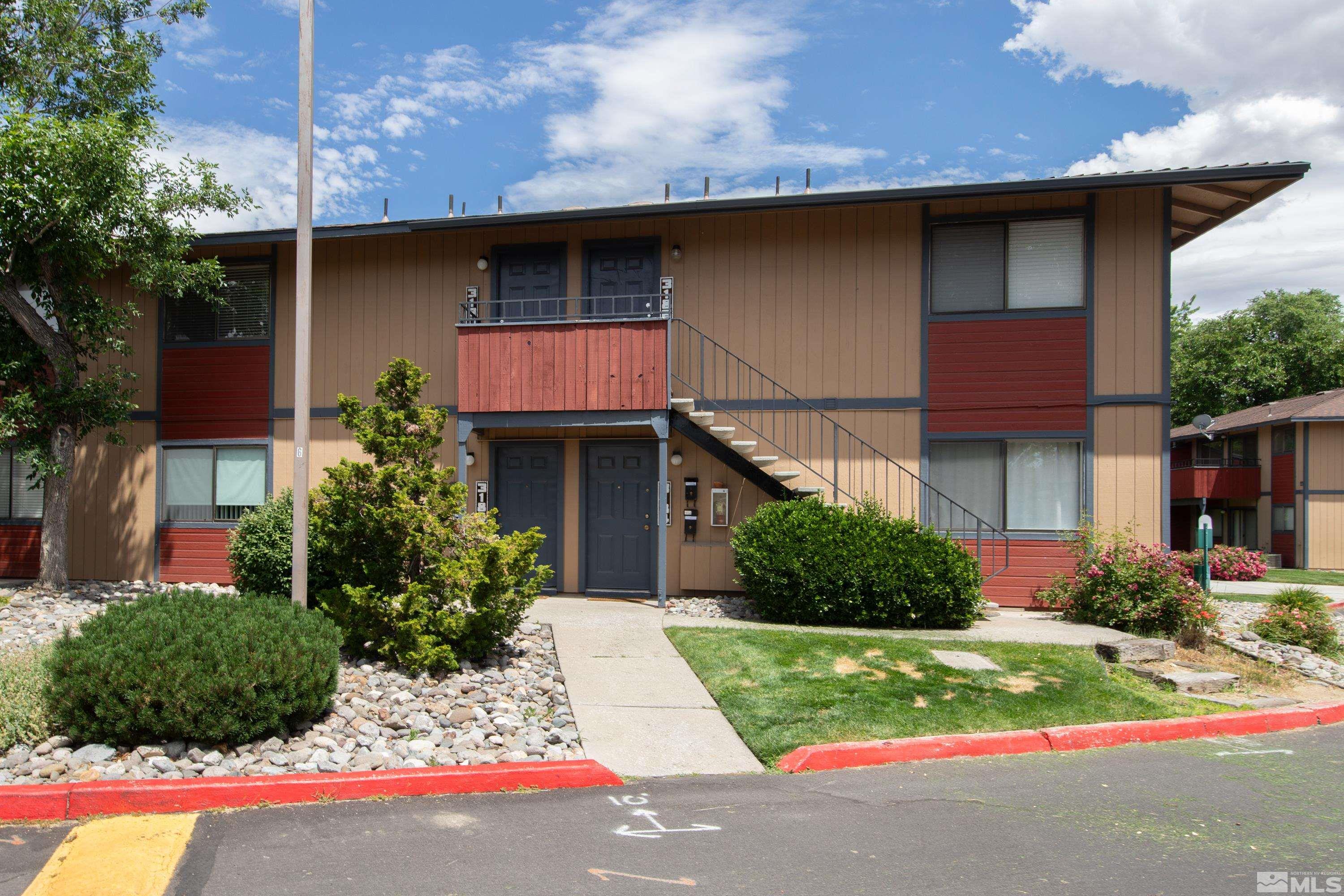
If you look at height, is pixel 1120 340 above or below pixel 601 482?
above

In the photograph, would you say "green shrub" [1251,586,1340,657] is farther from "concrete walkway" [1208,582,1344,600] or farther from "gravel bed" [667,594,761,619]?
"gravel bed" [667,594,761,619]

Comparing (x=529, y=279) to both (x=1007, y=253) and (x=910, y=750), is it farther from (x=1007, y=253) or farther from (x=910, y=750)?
(x=910, y=750)

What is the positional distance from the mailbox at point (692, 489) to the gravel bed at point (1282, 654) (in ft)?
21.3

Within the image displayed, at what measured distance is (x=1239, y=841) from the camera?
15.1 ft

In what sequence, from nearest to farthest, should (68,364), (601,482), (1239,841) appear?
(1239,841)
(68,364)
(601,482)

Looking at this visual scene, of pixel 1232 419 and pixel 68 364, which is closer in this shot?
pixel 68 364

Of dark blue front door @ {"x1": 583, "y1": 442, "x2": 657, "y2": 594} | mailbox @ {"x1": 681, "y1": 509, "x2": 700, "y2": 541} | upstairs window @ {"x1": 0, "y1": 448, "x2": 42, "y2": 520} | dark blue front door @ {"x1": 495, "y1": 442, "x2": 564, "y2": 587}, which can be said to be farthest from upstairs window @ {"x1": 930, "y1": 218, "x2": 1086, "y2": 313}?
upstairs window @ {"x1": 0, "y1": 448, "x2": 42, "y2": 520}

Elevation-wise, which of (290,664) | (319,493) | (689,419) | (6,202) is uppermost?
(6,202)

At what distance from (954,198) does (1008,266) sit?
50.3 inches

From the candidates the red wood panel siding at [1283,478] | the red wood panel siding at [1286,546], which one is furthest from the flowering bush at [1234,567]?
the red wood panel siding at [1283,478]

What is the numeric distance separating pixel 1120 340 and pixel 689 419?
5.79m

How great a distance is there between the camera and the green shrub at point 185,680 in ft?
18.0

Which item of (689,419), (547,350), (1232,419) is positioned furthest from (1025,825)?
(1232,419)

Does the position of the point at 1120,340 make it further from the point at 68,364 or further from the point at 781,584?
the point at 68,364
